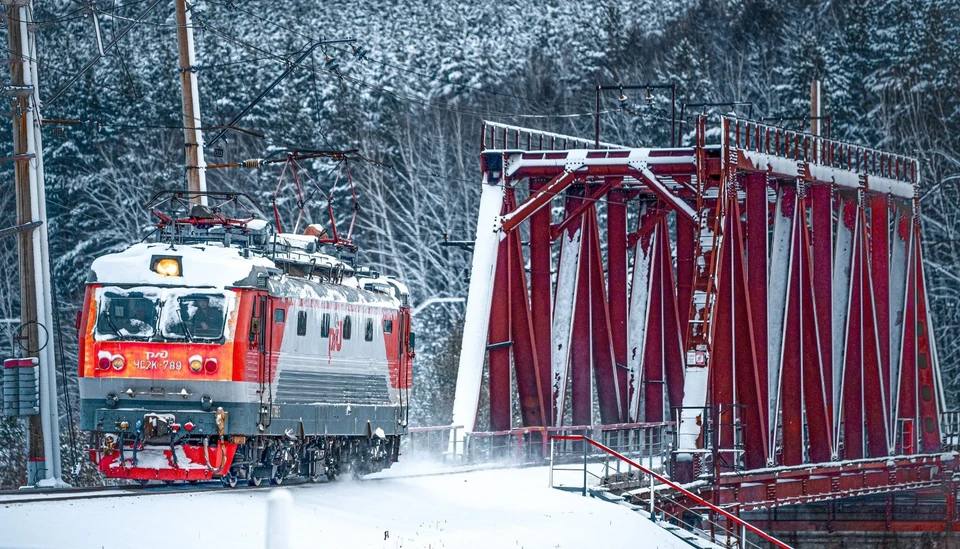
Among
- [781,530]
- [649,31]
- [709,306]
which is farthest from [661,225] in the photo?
[649,31]

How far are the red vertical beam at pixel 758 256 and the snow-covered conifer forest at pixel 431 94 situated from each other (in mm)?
37850

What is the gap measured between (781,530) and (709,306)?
48.7 ft

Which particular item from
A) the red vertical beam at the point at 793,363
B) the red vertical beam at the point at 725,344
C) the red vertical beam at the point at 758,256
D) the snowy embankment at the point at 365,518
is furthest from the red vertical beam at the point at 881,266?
the snowy embankment at the point at 365,518

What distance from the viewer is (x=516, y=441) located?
44312 millimetres

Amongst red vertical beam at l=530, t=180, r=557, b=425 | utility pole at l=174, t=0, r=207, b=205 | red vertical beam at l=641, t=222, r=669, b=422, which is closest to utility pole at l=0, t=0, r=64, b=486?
utility pole at l=174, t=0, r=207, b=205

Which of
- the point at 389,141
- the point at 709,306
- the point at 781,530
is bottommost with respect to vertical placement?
the point at 781,530

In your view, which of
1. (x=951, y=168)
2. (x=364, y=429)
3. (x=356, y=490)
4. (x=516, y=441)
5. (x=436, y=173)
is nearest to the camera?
(x=356, y=490)

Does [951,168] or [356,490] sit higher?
[951,168]

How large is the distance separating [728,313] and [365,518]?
18.5m

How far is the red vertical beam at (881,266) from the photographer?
5588cm

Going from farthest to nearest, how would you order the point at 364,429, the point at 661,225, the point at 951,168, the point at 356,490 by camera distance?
the point at 951,168
the point at 661,225
the point at 364,429
the point at 356,490

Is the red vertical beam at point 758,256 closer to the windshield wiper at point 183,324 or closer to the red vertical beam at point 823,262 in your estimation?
the red vertical beam at point 823,262

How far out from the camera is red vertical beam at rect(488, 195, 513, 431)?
157 feet

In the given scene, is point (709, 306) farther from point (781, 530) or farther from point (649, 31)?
point (649, 31)
